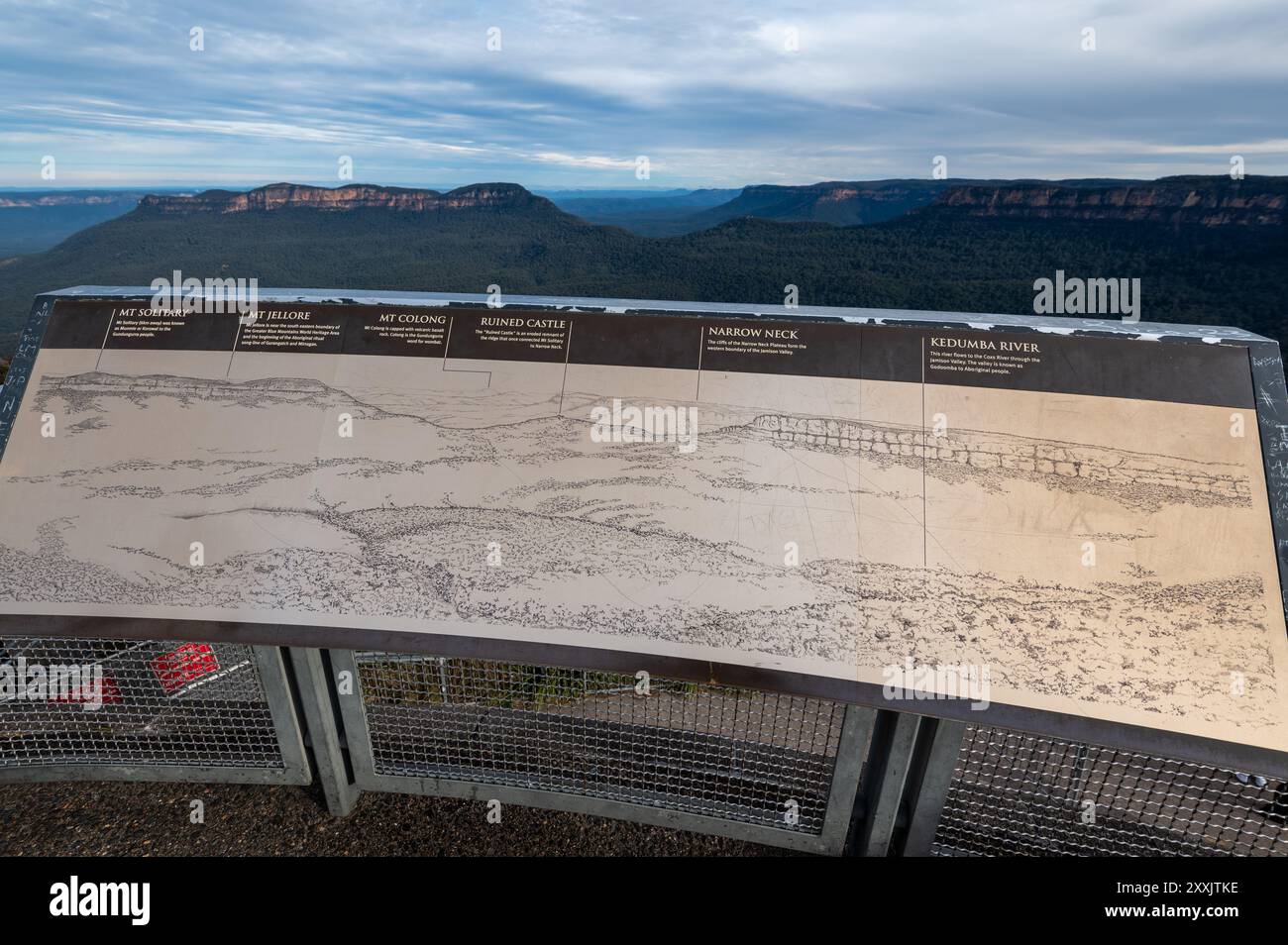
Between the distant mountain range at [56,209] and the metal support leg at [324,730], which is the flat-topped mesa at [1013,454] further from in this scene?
the distant mountain range at [56,209]

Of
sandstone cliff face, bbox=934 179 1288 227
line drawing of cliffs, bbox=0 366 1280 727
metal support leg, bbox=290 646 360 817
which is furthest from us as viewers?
sandstone cliff face, bbox=934 179 1288 227

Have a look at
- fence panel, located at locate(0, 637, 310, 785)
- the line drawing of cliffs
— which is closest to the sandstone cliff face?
the line drawing of cliffs

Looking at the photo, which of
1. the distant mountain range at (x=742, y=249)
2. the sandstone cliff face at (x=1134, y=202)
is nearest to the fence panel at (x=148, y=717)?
the distant mountain range at (x=742, y=249)

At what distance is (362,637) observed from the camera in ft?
8.45

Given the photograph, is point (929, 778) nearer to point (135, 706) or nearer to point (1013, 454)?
point (1013, 454)

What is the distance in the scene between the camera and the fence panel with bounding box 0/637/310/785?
3.22 meters

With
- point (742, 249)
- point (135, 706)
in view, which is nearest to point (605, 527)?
point (135, 706)

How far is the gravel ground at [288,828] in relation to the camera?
3.25 metres

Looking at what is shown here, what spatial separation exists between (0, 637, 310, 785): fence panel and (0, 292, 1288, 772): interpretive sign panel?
2.24 feet

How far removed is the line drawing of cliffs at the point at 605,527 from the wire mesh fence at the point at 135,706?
68 cm

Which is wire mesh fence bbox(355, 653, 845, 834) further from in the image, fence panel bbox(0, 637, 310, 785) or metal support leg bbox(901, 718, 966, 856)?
fence panel bbox(0, 637, 310, 785)

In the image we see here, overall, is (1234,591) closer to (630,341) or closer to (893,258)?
(630,341)
